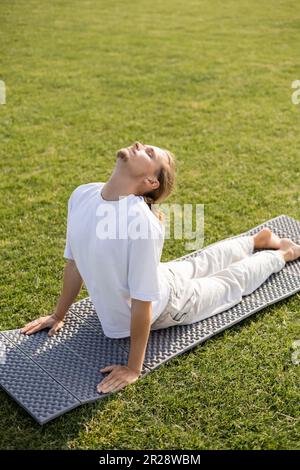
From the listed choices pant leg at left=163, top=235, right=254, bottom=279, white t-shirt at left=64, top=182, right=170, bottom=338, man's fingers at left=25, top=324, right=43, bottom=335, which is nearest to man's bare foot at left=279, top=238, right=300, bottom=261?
pant leg at left=163, top=235, right=254, bottom=279

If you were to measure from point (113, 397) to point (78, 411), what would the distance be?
19 centimetres

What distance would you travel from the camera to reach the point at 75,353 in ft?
10.8

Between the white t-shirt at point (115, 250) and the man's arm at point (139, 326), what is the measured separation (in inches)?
2.1

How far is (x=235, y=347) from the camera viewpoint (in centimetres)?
342

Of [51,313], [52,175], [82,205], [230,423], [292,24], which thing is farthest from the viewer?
[292,24]

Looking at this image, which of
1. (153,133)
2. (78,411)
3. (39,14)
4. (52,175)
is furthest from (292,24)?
(78,411)

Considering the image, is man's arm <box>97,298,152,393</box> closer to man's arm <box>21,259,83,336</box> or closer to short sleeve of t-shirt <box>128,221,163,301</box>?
short sleeve of t-shirt <box>128,221,163,301</box>

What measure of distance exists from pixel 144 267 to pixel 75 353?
0.73 meters

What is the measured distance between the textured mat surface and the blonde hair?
0.74m

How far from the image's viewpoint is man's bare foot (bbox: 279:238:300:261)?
167 inches
